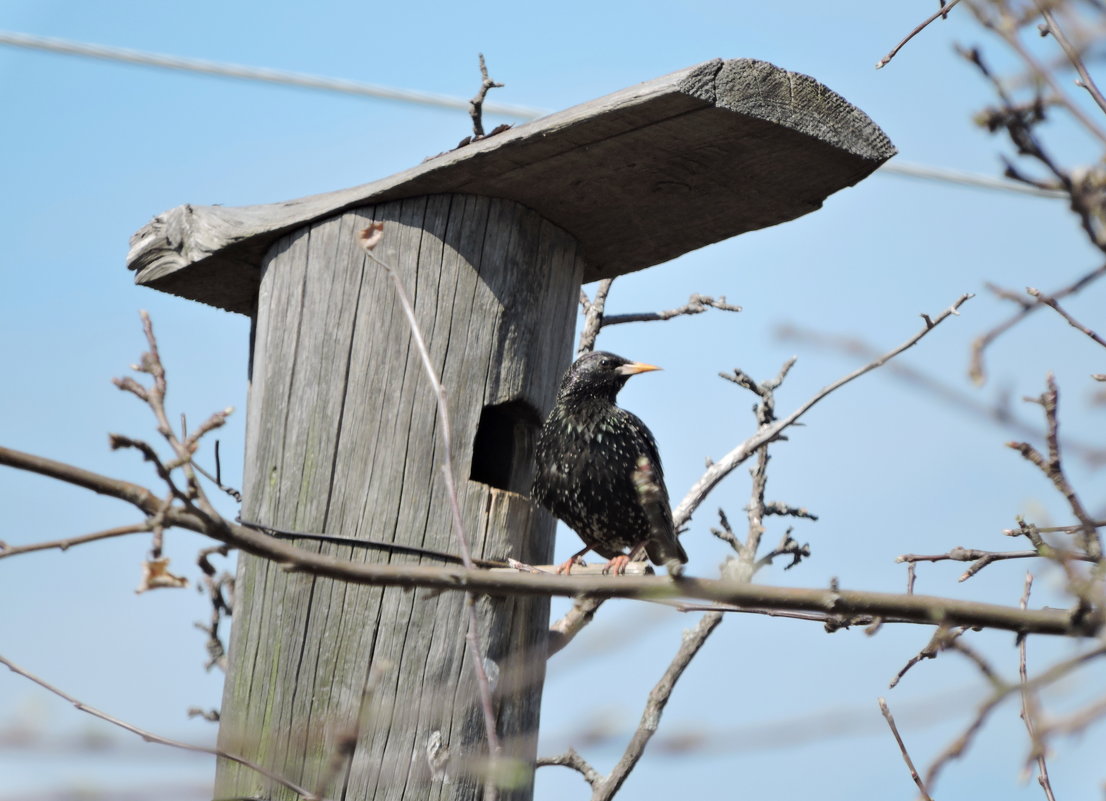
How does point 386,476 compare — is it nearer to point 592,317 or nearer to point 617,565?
point 617,565

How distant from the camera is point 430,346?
3.39m

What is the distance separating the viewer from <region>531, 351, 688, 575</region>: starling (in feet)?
12.4

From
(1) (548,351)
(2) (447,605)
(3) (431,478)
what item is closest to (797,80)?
(1) (548,351)

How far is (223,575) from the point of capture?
4.12 metres

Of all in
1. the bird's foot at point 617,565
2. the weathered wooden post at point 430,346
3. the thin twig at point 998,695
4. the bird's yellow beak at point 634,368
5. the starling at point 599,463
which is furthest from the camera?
the bird's yellow beak at point 634,368

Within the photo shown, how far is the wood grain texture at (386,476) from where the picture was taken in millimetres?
3109

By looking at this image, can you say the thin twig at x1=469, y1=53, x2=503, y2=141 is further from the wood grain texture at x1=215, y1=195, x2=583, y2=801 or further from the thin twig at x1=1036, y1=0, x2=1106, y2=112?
the thin twig at x1=1036, y1=0, x2=1106, y2=112

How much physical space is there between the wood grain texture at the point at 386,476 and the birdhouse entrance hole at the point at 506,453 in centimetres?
21

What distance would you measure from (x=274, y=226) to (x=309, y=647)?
3.91 ft

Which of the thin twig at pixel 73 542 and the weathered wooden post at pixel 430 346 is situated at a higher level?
the weathered wooden post at pixel 430 346

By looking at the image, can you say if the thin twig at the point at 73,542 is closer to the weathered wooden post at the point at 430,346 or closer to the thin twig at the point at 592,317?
the weathered wooden post at the point at 430,346

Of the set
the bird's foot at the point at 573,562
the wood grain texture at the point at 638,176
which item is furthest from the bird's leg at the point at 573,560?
the wood grain texture at the point at 638,176

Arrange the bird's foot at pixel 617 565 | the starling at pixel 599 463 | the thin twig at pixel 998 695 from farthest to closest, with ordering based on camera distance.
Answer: the starling at pixel 599 463, the bird's foot at pixel 617 565, the thin twig at pixel 998 695

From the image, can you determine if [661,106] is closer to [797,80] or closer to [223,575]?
[797,80]
